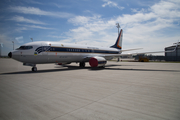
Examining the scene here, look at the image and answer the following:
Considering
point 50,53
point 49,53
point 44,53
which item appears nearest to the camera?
point 44,53

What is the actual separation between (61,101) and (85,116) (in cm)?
160

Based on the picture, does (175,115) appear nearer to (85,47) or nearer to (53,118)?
(53,118)

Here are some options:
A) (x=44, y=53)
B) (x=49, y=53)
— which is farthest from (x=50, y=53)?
(x=44, y=53)

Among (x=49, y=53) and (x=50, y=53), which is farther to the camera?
(x=50, y=53)

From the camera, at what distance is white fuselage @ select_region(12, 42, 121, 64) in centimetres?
1371

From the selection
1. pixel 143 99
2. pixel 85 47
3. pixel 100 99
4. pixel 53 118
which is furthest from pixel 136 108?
pixel 85 47

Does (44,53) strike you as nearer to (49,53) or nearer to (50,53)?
(49,53)

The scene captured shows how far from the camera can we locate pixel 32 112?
12.8 feet

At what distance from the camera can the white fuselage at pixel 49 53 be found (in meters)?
13.7

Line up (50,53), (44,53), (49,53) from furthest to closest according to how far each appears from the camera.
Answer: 1. (50,53)
2. (49,53)
3. (44,53)

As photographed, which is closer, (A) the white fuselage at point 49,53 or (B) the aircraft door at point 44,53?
(A) the white fuselage at point 49,53

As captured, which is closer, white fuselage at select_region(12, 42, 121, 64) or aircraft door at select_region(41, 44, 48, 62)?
white fuselage at select_region(12, 42, 121, 64)

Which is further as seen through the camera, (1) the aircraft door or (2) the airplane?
(1) the aircraft door

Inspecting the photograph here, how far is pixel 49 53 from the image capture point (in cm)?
1534
